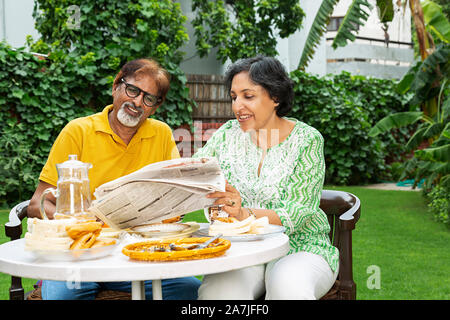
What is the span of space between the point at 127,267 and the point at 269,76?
4.73 feet

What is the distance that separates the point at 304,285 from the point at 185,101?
721 centimetres

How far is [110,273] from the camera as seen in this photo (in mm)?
1432

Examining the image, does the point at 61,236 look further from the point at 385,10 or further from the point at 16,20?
the point at 16,20

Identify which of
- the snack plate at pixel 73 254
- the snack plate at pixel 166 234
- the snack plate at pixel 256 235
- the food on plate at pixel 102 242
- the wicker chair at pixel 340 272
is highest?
the food on plate at pixel 102 242

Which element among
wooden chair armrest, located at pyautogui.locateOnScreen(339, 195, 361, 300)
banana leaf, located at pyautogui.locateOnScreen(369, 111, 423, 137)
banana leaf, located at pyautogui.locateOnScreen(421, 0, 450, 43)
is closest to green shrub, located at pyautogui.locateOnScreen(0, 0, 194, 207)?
banana leaf, located at pyautogui.locateOnScreen(369, 111, 423, 137)

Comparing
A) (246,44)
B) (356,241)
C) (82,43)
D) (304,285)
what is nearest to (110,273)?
(304,285)

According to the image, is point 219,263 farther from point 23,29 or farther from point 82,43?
point 23,29

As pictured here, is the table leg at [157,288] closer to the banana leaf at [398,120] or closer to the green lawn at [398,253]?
the green lawn at [398,253]

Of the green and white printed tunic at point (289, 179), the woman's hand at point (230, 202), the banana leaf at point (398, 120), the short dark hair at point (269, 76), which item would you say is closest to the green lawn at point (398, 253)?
the green and white printed tunic at point (289, 179)

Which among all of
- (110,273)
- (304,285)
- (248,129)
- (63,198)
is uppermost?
(248,129)

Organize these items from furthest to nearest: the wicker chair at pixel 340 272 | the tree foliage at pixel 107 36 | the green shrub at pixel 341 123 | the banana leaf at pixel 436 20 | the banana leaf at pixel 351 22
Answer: the green shrub at pixel 341 123
the banana leaf at pixel 351 22
the banana leaf at pixel 436 20
the tree foliage at pixel 107 36
the wicker chair at pixel 340 272

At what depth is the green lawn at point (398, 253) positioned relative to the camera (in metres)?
4.16

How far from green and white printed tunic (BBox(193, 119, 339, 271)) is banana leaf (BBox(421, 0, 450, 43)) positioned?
675 centimetres

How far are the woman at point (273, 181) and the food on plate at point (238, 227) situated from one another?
0.15m
